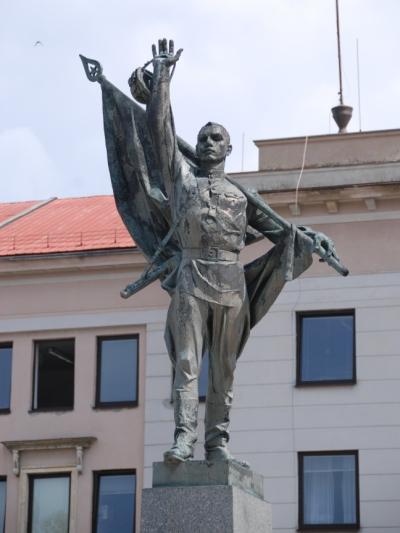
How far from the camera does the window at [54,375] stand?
1372 inches

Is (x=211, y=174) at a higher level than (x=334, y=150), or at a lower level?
lower

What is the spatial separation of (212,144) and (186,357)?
1.68 metres

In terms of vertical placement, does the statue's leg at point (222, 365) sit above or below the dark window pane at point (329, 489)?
below

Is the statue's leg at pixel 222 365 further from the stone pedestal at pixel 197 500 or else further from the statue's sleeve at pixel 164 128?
the statue's sleeve at pixel 164 128

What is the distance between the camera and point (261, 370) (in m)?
33.5

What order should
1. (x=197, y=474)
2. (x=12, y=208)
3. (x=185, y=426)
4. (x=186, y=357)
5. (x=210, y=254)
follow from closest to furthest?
(x=197, y=474) < (x=185, y=426) < (x=186, y=357) < (x=210, y=254) < (x=12, y=208)

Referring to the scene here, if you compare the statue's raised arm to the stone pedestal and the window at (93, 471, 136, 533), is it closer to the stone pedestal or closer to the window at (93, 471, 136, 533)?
the stone pedestal

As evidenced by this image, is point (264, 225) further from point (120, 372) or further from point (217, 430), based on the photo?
point (120, 372)

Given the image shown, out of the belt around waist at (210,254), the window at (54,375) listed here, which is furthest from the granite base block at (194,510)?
the window at (54,375)

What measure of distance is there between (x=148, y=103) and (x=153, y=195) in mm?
714

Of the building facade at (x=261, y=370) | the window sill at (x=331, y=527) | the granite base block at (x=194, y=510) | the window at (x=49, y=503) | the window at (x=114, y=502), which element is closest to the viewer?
the granite base block at (x=194, y=510)

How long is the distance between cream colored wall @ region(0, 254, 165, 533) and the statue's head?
1971 centimetres

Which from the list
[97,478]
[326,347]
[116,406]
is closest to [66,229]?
[116,406]

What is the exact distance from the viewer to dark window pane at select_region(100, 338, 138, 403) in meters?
34.7
